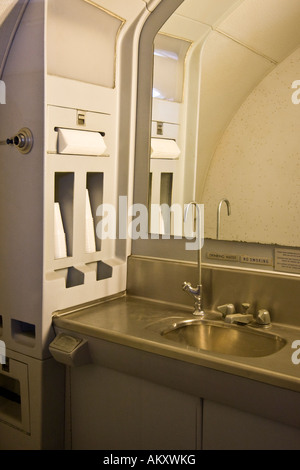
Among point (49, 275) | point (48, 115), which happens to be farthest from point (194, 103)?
point (49, 275)

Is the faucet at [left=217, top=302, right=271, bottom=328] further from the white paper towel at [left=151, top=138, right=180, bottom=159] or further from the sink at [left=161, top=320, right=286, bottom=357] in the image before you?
the white paper towel at [left=151, top=138, right=180, bottom=159]

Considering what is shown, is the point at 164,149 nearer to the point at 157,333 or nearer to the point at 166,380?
the point at 157,333

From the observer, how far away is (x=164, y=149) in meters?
2.17

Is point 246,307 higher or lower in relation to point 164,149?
lower

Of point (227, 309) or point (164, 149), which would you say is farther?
point (164, 149)

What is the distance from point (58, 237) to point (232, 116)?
86 cm

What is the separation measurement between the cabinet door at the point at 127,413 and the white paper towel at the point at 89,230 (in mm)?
514

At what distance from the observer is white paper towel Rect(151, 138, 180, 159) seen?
2.15 metres

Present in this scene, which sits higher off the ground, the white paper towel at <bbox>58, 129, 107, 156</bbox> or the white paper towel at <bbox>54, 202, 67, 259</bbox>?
the white paper towel at <bbox>58, 129, 107, 156</bbox>

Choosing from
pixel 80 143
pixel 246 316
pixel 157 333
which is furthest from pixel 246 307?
pixel 80 143

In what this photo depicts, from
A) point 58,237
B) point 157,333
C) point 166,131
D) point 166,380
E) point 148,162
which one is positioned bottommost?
point 166,380

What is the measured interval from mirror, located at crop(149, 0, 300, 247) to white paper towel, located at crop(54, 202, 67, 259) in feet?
1.39

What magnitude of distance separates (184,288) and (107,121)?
79cm

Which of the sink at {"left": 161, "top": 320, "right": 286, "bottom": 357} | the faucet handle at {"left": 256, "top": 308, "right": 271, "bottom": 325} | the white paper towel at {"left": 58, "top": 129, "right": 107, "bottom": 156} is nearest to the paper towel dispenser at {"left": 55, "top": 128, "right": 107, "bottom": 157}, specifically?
the white paper towel at {"left": 58, "top": 129, "right": 107, "bottom": 156}
